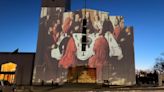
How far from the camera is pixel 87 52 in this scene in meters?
37.4

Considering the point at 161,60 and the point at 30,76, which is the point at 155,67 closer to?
the point at 161,60

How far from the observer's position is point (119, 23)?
3853 cm

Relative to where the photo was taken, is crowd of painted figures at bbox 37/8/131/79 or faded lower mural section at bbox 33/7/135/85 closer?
faded lower mural section at bbox 33/7/135/85

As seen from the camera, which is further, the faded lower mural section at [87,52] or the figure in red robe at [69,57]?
the figure in red robe at [69,57]

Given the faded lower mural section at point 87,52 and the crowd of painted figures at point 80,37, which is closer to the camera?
the faded lower mural section at point 87,52

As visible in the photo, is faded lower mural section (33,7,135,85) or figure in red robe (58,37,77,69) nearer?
faded lower mural section (33,7,135,85)

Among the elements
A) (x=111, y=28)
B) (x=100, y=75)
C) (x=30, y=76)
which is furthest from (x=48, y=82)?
(x=111, y=28)

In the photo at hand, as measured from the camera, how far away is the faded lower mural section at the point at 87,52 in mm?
36719

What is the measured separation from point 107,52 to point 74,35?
6.18 metres

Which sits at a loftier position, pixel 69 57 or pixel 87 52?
pixel 87 52

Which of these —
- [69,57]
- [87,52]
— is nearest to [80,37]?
[87,52]

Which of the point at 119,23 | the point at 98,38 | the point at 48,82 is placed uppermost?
the point at 119,23

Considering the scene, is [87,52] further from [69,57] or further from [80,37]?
[69,57]

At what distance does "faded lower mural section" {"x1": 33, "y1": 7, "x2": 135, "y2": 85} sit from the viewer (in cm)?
3672
